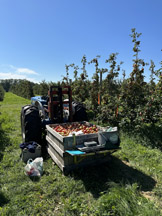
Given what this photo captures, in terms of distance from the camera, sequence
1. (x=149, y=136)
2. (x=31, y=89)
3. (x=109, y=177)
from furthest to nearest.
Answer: (x=31, y=89) < (x=149, y=136) < (x=109, y=177)

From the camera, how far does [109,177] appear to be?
3316 mm

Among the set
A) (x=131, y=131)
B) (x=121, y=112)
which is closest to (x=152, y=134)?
(x=131, y=131)

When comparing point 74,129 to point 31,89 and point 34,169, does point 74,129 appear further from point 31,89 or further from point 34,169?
point 31,89

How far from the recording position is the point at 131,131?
5809mm

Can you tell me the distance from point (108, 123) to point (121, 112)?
2.71 feet

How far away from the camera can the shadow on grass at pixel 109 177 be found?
299 centimetres

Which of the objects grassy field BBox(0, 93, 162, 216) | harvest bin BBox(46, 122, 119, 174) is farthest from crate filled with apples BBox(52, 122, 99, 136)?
grassy field BBox(0, 93, 162, 216)

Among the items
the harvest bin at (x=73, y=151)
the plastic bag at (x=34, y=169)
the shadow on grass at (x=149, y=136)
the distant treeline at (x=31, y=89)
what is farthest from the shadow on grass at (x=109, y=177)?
the distant treeline at (x=31, y=89)

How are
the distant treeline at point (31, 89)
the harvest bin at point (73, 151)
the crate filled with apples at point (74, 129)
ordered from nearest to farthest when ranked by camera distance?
the harvest bin at point (73, 151)
the crate filled with apples at point (74, 129)
the distant treeline at point (31, 89)

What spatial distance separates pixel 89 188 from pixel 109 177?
0.56 meters

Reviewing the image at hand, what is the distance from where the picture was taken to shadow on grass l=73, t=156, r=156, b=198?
9.82 ft

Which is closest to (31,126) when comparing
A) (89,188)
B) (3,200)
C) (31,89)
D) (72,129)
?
(72,129)

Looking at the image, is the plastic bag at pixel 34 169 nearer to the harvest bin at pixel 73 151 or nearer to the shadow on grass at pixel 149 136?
the harvest bin at pixel 73 151

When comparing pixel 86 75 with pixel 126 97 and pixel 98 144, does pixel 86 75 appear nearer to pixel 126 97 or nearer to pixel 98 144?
pixel 126 97
